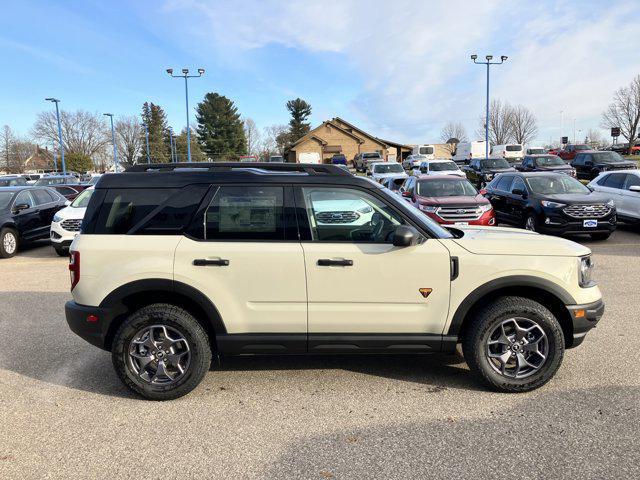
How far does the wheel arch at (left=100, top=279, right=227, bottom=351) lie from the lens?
3.72 m

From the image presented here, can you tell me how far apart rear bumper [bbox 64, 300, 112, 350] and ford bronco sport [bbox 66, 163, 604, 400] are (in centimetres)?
1

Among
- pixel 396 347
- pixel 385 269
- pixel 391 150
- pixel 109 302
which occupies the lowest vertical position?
pixel 396 347

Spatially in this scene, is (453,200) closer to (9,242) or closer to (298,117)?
(9,242)

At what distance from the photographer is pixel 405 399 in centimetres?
375

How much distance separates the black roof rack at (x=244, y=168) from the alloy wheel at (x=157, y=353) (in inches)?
52.3

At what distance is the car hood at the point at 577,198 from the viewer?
1064 cm

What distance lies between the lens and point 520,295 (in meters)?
3.88

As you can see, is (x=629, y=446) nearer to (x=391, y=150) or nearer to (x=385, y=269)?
(x=385, y=269)

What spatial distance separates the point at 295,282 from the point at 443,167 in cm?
2206

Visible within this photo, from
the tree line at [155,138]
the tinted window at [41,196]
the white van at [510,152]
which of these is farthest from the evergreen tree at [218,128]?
the tinted window at [41,196]

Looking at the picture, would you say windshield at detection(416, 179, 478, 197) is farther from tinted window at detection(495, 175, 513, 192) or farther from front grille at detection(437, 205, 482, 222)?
tinted window at detection(495, 175, 513, 192)

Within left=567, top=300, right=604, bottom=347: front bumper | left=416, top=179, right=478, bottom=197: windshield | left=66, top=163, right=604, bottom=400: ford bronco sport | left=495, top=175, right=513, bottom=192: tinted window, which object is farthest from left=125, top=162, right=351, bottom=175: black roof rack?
left=495, top=175, right=513, bottom=192: tinted window


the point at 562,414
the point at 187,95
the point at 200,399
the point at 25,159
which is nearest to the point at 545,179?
the point at 562,414

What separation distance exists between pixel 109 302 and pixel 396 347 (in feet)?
7.51
